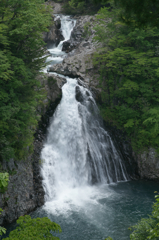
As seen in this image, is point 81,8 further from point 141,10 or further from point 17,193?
point 141,10

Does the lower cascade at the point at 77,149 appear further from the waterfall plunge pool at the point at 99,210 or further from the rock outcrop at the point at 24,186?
the waterfall plunge pool at the point at 99,210

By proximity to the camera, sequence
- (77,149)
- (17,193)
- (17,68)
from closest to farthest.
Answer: (17,68) → (17,193) → (77,149)

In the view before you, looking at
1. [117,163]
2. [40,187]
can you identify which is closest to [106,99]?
[117,163]

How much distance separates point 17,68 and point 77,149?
25.3 ft

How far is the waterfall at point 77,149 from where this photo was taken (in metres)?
13.1

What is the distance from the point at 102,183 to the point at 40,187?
4872mm

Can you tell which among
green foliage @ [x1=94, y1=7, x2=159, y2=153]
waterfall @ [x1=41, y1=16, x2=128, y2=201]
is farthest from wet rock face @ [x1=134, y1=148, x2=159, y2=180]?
waterfall @ [x1=41, y1=16, x2=128, y2=201]

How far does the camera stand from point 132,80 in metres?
16.9

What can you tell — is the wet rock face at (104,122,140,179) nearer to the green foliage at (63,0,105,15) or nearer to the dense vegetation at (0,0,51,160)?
the dense vegetation at (0,0,51,160)

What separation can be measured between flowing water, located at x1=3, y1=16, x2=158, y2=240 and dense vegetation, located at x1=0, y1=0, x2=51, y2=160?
3.40m

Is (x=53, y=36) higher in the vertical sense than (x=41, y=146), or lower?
higher

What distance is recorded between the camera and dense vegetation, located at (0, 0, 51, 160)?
29.5 ft

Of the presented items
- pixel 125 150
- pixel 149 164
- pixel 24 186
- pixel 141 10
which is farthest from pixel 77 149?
pixel 141 10

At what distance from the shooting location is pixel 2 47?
31.9 feet
